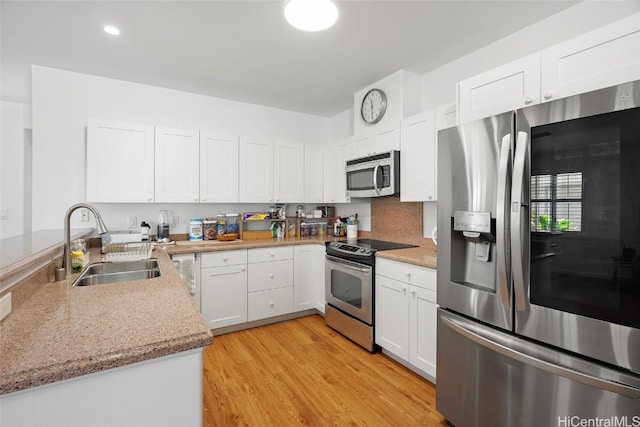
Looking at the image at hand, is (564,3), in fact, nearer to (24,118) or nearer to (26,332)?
(26,332)

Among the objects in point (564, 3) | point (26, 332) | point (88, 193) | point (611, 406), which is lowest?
point (611, 406)

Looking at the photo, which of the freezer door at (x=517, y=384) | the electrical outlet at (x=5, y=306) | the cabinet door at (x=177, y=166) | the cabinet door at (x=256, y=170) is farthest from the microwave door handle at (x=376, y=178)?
the electrical outlet at (x=5, y=306)

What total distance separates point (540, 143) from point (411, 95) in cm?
184

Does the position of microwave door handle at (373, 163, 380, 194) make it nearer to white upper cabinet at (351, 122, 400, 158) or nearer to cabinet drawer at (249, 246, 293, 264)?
white upper cabinet at (351, 122, 400, 158)

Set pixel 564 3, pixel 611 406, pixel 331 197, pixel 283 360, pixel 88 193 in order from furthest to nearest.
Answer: pixel 331 197, pixel 88 193, pixel 283 360, pixel 564 3, pixel 611 406

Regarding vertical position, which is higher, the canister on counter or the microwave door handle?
the microwave door handle

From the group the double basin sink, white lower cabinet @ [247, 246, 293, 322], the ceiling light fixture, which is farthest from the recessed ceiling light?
white lower cabinet @ [247, 246, 293, 322]

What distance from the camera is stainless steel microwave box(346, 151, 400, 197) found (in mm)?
2875

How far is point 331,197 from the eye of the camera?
3.88 meters

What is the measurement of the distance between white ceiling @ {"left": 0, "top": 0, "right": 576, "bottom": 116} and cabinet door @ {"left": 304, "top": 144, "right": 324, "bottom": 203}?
2.65ft

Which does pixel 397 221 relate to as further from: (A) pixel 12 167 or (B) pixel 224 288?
(A) pixel 12 167

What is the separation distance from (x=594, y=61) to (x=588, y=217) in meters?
0.76

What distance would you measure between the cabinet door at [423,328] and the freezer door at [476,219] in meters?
0.33

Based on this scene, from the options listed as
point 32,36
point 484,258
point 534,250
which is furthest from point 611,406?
point 32,36
